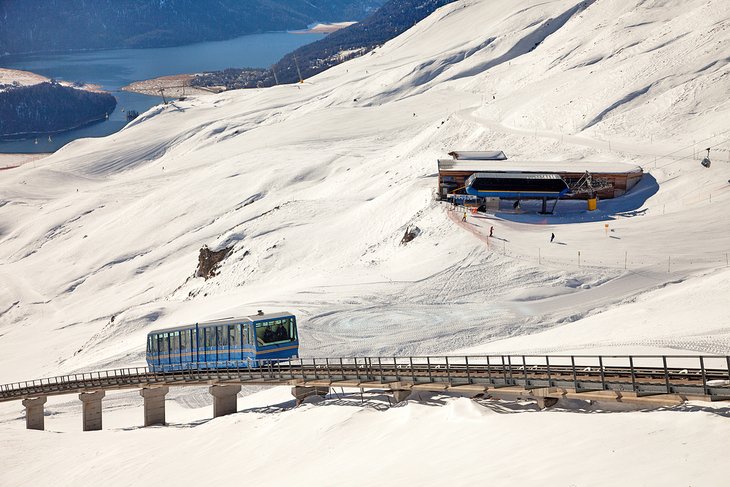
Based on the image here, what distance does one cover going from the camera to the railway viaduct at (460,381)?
24969mm

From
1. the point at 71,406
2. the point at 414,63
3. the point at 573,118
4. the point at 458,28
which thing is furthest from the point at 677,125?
the point at 458,28

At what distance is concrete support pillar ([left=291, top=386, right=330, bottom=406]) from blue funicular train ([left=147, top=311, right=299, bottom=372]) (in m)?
3.31

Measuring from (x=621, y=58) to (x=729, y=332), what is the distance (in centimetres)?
5786

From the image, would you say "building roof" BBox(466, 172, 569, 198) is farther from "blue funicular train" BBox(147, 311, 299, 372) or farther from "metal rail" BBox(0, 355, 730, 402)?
"blue funicular train" BBox(147, 311, 299, 372)

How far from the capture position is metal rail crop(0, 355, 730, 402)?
25.0m

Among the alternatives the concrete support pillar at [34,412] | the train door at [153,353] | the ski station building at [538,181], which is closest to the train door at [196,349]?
the train door at [153,353]

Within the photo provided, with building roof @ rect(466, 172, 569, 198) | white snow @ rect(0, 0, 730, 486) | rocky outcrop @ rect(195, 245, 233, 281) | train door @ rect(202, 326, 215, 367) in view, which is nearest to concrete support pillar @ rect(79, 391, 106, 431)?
white snow @ rect(0, 0, 730, 486)

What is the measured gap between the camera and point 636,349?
3494 centimetres

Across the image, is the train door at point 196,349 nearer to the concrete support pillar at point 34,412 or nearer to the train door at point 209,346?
the train door at point 209,346

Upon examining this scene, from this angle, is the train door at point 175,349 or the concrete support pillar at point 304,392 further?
the train door at point 175,349

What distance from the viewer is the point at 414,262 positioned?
176 feet

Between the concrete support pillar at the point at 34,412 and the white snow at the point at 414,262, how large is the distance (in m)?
0.87

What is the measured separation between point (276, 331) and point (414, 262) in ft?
55.1

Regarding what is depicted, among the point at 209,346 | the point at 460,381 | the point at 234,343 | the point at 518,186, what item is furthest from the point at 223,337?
the point at 518,186
